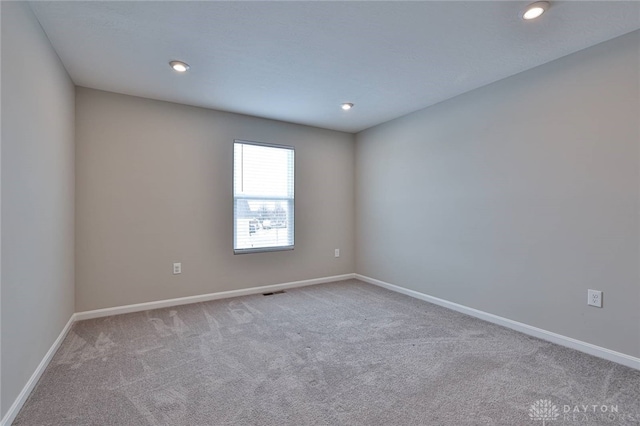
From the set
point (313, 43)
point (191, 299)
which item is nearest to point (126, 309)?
point (191, 299)

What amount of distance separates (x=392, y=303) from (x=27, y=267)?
326cm

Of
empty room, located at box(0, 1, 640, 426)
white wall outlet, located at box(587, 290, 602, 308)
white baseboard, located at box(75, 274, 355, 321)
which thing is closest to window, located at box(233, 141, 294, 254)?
empty room, located at box(0, 1, 640, 426)

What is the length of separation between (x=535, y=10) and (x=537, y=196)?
1.46 metres

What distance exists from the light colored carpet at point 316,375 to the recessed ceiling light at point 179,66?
2.35 metres

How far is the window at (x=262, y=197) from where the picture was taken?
387cm

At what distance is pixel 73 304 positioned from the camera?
296 centimetres

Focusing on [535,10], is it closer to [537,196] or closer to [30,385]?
[537,196]

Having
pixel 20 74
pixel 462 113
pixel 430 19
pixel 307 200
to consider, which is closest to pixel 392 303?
pixel 307 200

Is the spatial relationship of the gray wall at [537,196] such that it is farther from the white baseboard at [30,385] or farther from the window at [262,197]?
the white baseboard at [30,385]

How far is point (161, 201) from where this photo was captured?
340cm

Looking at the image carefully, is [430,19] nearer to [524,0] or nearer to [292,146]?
[524,0]

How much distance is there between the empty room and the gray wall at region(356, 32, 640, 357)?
0.02m

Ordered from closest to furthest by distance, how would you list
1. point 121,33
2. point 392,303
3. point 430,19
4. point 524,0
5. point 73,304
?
point 524,0, point 430,19, point 121,33, point 73,304, point 392,303

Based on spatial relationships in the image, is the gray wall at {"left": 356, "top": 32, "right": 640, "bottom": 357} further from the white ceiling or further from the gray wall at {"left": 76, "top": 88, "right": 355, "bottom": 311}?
the gray wall at {"left": 76, "top": 88, "right": 355, "bottom": 311}
